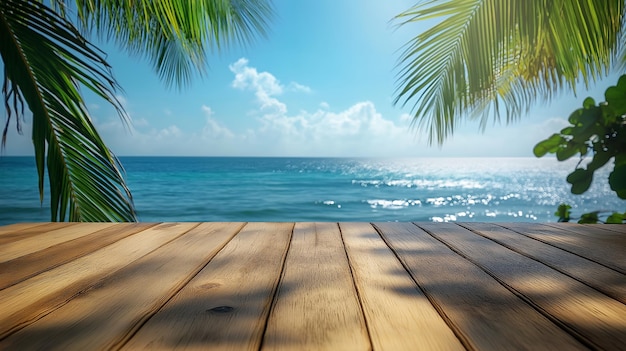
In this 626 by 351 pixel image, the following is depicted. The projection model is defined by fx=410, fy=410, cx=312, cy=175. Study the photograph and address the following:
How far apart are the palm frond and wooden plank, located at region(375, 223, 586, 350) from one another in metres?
1.81

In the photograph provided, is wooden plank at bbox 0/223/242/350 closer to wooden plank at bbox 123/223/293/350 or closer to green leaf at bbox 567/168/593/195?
wooden plank at bbox 123/223/293/350

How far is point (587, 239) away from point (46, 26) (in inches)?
90.2

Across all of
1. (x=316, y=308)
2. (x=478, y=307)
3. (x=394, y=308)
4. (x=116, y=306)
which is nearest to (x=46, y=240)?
(x=116, y=306)

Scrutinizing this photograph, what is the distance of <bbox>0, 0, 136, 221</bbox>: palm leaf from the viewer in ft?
5.72

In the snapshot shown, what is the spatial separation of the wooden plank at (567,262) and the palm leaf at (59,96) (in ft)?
5.38

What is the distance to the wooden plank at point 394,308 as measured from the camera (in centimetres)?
63

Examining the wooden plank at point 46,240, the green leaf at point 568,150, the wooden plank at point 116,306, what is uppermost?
the green leaf at point 568,150

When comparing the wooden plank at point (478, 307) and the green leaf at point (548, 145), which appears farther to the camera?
the green leaf at point (548, 145)

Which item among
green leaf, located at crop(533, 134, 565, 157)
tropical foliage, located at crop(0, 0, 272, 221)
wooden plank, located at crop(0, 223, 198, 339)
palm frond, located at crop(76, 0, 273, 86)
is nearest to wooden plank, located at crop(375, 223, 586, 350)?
wooden plank, located at crop(0, 223, 198, 339)

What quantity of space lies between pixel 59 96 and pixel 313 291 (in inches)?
61.1

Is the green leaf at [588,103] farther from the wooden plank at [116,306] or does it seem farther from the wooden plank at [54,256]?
the wooden plank at [54,256]

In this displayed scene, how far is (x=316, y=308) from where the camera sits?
2.53 ft

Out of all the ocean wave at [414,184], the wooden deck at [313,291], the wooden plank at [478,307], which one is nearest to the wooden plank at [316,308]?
the wooden deck at [313,291]

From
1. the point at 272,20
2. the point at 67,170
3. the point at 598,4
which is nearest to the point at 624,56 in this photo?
the point at 598,4
